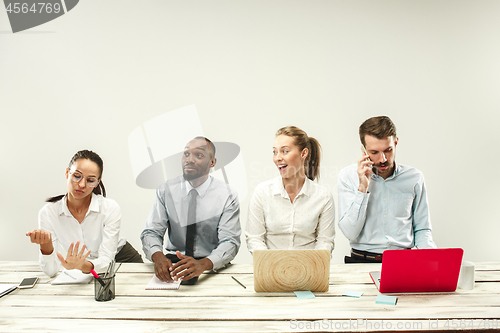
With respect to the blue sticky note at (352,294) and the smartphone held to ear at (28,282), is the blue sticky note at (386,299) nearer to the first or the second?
the blue sticky note at (352,294)

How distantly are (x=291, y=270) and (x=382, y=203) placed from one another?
1.01 metres

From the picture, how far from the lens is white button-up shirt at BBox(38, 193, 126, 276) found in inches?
73.5

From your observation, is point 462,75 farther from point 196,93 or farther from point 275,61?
point 196,93

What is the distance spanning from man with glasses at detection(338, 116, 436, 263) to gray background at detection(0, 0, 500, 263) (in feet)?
3.05

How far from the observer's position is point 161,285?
59.4 inches

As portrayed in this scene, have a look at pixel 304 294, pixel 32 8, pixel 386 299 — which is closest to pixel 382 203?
pixel 386 299

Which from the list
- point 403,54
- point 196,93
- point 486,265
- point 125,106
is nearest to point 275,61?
point 196,93

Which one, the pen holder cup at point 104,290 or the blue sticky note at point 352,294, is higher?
the pen holder cup at point 104,290

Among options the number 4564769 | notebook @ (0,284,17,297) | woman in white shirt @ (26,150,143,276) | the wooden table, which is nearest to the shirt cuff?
the wooden table

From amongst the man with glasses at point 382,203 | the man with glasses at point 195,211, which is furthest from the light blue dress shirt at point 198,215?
the man with glasses at point 382,203

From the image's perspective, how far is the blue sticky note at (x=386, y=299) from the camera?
4.29ft

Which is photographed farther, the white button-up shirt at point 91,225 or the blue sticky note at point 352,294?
the white button-up shirt at point 91,225

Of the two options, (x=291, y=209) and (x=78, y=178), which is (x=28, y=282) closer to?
(x=78, y=178)

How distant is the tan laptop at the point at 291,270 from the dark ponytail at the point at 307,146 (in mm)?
847
